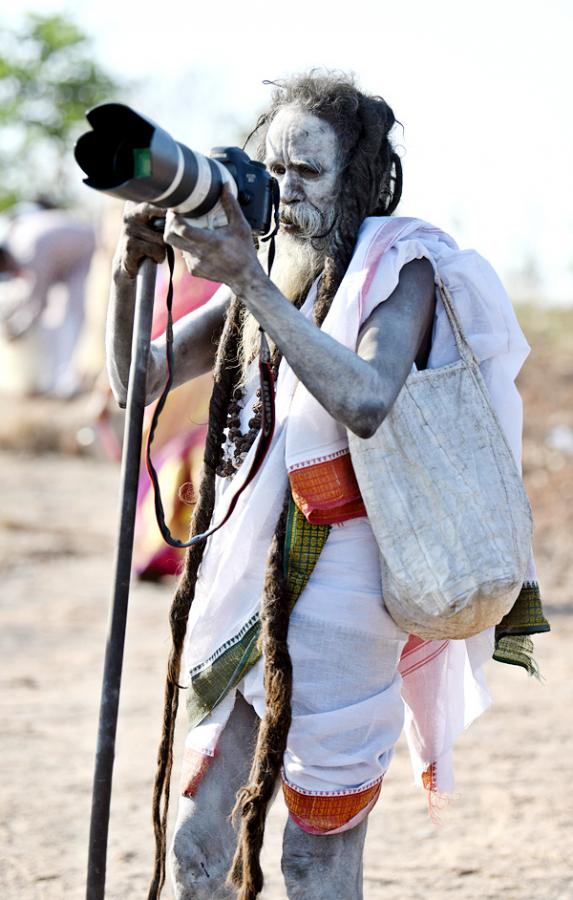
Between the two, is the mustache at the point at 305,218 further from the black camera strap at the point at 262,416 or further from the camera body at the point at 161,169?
the camera body at the point at 161,169

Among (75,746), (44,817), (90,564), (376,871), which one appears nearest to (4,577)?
(90,564)

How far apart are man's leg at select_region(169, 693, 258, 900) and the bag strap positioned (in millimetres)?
839

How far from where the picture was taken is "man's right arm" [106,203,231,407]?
2.44 meters

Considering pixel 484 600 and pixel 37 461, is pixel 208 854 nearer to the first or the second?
pixel 484 600

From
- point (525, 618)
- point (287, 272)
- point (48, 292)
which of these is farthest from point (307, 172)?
point (48, 292)

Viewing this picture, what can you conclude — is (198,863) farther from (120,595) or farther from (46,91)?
(46,91)

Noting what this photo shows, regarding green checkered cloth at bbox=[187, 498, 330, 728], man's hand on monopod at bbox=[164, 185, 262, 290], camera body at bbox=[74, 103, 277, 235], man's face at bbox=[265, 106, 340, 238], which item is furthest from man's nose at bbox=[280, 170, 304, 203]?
green checkered cloth at bbox=[187, 498, 330, 728]

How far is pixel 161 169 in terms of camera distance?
2.15 metres

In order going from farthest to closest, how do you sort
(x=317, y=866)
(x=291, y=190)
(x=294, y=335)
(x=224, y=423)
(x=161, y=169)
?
(x=224, y=423) → (x=291, y=190) → (x=317, y=866) → (x=294, y=335) → (x=161, y=169)

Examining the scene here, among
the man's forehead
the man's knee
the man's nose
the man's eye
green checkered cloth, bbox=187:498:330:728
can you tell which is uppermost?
the man's forehead

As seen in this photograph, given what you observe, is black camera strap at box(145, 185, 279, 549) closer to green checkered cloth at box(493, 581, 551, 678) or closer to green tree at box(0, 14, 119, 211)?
green checkered cloth at box(493, 581, 551, 678)

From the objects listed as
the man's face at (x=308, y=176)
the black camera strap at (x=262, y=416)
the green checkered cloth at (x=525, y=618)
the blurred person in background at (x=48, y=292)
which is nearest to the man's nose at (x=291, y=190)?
the man's face at (x=308, y=176)

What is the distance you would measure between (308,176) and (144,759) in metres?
3.17

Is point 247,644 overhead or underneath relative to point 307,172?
underneath
